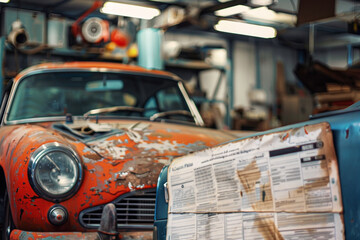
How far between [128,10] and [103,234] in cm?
742

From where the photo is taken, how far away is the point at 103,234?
2533mm

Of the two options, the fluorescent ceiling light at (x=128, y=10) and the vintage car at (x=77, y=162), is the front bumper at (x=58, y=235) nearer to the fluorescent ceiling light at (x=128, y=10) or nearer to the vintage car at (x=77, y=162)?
the vintage car at (x=77, y=162)

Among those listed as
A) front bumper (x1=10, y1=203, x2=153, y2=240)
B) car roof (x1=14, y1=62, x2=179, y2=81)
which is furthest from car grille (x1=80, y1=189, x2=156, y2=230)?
car roof (x1=14, y1=62, x2=179, y2=81)

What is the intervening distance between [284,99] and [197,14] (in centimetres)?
748

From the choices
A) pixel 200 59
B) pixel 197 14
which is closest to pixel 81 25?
pixel 197 14

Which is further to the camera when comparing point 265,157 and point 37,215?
point 37,215

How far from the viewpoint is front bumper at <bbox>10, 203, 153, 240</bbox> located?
2.53 meters

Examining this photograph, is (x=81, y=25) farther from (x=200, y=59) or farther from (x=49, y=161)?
(x=49, y=161)

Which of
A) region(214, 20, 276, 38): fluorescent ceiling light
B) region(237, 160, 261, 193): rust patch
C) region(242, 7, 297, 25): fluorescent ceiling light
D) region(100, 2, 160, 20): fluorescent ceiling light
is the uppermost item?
region(242, 7, 297, 25): fluorescent ceiling light

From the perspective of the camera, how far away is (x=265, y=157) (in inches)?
64.5

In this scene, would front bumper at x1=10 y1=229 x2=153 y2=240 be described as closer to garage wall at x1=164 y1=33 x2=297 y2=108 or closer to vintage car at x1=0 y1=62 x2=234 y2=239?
vintage car at x1=0 y1=62 x2=234 y2=239

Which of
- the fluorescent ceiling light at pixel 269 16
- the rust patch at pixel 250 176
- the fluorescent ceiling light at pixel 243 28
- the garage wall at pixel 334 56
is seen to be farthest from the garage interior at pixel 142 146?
the garage wall at pixel 334 56

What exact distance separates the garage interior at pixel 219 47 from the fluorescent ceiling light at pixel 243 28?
0.18 ft

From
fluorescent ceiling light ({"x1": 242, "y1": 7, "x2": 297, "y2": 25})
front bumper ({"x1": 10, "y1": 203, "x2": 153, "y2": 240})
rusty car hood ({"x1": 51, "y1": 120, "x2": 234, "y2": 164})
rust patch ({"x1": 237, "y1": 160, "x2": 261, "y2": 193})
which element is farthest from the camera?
fluorescent ceiling light ({"x1": 242, "y1": 7, "x2": 297, "y2": 25})
